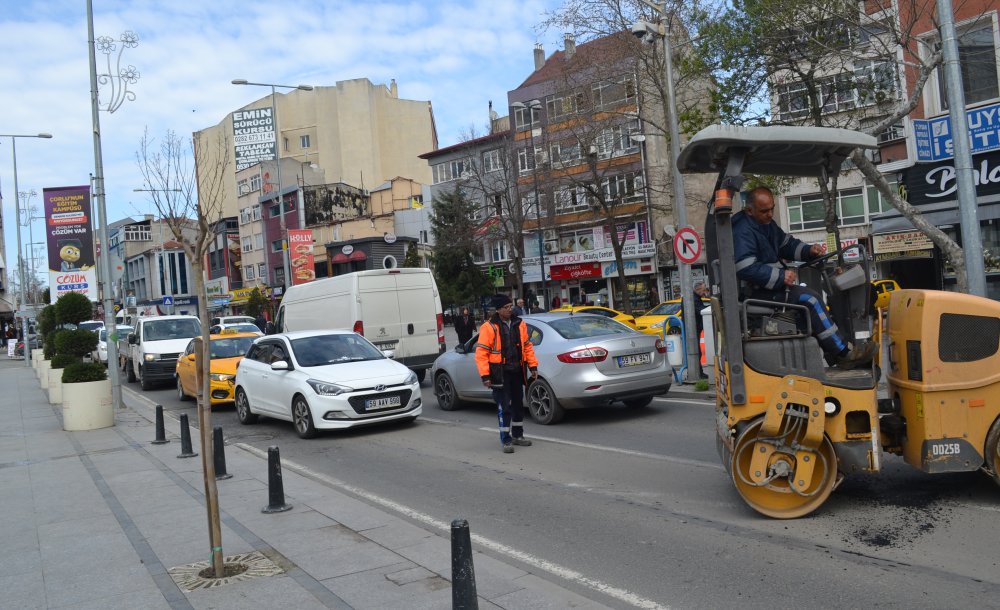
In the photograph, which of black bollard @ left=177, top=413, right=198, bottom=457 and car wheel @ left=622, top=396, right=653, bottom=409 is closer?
black bollard @ left=177, top=413, right=198, bottom=457

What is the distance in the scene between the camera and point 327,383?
1142 centimetres

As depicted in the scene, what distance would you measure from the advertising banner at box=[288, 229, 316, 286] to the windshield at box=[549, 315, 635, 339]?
24.7 metres

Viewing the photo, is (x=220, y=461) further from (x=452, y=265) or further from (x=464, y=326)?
(x=452, y=265)

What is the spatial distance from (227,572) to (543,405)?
650 centimetres

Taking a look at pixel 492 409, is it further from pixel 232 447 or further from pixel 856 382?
pixel 856 382

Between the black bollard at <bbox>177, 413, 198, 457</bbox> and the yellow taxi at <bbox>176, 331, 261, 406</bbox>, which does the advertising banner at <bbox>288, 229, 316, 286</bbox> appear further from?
the black bollard at <bbox>177, 413, 198, 457</bbox>

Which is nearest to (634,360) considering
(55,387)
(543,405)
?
(543,405)

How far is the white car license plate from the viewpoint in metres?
11.1

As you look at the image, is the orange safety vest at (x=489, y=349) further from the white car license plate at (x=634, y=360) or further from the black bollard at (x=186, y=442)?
the black bollard at (x=186, y=442)

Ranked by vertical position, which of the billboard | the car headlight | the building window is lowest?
the car headlight

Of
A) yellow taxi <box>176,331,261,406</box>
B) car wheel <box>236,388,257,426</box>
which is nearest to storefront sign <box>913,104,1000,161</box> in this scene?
car wheel <box>236,388,257,426</box>

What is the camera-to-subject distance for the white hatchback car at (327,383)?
37.3 ft

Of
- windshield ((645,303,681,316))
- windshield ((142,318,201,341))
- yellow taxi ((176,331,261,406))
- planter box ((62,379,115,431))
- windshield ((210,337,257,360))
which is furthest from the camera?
windshield ((645,303,681,316))

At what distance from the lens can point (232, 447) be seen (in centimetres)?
1126
